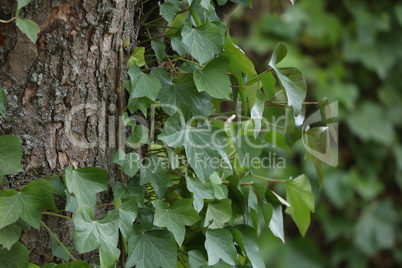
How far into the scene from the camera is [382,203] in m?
2.20

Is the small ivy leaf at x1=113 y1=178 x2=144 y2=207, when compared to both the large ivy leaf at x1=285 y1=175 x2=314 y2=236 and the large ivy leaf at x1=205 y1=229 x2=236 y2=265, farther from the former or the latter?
the large ivy leaf at x1=285 y1=175 x2=314 y2=236

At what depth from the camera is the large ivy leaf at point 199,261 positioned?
726 mm

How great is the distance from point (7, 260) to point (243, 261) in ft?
1.34

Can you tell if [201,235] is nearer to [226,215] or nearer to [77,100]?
[226,215]

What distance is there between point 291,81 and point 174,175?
0.80 ft

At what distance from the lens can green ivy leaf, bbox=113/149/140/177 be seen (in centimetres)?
68

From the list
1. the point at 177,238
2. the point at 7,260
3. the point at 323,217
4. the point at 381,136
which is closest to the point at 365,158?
the point at 381,136

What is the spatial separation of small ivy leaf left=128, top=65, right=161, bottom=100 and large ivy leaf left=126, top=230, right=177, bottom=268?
0.20 m

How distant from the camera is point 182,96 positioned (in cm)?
71

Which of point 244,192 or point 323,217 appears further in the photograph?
point 323,217

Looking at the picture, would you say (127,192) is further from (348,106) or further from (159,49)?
(348,106)

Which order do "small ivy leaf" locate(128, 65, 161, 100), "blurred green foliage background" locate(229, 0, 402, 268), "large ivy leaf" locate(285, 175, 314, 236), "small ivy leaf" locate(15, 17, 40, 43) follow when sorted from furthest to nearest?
"blurred green foliage background" locate(229, 0, 402, 268), "large ivy leaf" locate(285, 175, 314, 236), "small ivy leaf" locate(128, 65, 161, 100), "small ivy leaf" locate(15, 17, 40, 43)

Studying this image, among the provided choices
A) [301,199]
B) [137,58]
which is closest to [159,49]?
[137,58]

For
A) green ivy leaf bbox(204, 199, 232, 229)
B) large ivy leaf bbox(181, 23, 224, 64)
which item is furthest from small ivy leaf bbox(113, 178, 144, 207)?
large ivy leaf bbox(181, 23, 224, 64)
